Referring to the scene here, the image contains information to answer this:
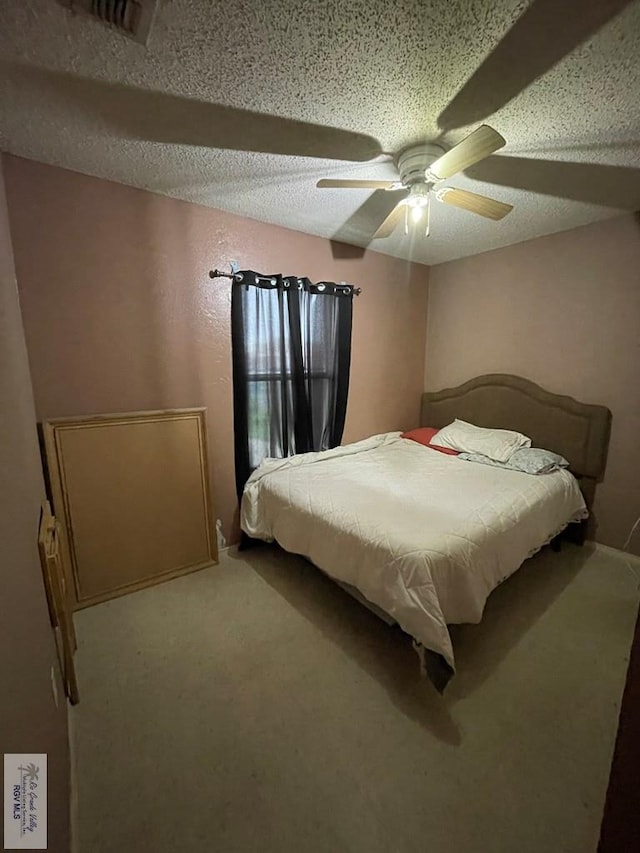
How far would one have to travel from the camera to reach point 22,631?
79cm

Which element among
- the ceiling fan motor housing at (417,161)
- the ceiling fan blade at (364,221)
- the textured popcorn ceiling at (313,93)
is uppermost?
the textured popcorn ceiling at (313,93)

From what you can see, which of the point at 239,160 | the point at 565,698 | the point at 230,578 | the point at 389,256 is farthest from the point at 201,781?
the point at 389,256

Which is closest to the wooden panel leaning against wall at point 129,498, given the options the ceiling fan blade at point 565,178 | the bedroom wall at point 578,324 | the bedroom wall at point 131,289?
the bedroom wall at point 131,289

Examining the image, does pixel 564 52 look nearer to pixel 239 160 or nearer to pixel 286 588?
pixel 239 160

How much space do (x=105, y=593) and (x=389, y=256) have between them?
11.5 ft

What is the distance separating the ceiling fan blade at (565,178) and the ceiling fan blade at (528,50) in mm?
478

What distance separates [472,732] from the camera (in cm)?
134

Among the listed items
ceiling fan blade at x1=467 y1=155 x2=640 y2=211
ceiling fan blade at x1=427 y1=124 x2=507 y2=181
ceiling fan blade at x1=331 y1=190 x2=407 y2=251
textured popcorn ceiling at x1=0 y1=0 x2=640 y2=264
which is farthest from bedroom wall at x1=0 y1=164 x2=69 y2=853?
ceiling fan blade at x1=467 y1=155 x2=640 y2=211

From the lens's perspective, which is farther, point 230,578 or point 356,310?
point 356,310

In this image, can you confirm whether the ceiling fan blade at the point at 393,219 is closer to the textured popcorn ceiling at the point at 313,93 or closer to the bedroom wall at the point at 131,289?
the textured popcorn ceiling at the point at 313,93

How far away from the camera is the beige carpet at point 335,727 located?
1.07 metres

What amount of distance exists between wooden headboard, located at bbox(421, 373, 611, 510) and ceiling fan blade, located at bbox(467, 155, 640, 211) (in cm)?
131

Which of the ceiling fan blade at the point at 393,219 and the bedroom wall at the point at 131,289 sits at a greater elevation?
the ceiling fan blade at the point at 393,219

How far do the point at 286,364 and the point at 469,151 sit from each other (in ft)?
5.54
